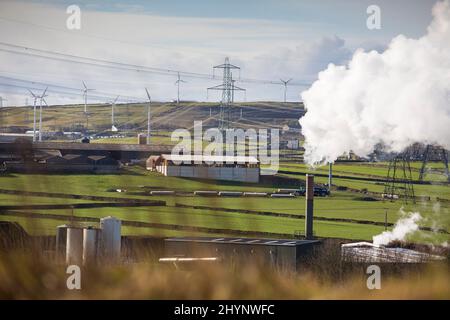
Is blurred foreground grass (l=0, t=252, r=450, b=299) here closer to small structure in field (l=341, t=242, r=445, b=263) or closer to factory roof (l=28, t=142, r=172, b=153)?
small structure in field (l=341, t=242, r=445, b=263)

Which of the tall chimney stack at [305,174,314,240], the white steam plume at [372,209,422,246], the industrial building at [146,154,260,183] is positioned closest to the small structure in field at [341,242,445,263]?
the white steam plume at [372,209,422,246]

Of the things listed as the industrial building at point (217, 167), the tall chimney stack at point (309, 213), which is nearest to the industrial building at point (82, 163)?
the industrial building at point (217, 167)

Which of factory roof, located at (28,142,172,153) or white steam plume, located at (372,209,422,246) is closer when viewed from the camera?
white steam plume, located at (372,209,422,246)

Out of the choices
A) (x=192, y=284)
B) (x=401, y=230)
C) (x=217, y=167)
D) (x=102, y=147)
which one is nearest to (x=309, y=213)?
(x=401, y=230)

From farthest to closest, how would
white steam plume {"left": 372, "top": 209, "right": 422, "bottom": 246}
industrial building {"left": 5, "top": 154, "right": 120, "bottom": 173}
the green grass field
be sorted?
industrial building {"left": 5, "top": 154, "right": 120, "bottom": 173} → the green grass field → white steam plume {"left": 372, "top": 209, "right": 422, "bottom": 246}

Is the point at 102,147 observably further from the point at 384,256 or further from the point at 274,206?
the point at 384,256

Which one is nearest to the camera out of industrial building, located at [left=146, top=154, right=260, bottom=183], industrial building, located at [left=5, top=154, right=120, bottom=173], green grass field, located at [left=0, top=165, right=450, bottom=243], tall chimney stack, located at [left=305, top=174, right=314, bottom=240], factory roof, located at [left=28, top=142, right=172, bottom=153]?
green grass field, located at [left=0, top=165, right=450, bottom=243]

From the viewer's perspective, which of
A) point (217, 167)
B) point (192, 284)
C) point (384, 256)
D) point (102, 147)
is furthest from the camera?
point (102, 147)

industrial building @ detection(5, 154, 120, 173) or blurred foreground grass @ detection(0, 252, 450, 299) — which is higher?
industrial building @ detection(5, 154, 120, 173)

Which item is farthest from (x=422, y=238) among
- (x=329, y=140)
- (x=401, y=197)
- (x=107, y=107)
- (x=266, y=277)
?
(x=107, y=107)
